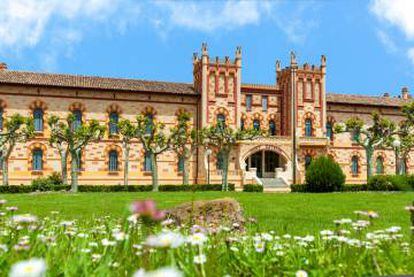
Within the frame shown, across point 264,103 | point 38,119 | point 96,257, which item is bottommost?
point 96,257

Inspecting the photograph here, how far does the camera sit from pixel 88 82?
41.4m

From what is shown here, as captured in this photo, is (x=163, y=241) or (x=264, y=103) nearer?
(x=163, y=241)

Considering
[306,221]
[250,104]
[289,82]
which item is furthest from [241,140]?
[306,221]

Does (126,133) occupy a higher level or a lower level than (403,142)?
higher

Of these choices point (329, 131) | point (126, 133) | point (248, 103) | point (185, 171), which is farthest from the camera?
point (329, 131)

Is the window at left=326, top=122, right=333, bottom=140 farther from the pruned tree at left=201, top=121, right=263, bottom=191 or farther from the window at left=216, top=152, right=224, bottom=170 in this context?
the window at left=216, top=152, right=224, bottom=170

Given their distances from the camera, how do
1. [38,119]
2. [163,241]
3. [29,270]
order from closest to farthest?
[29,270], [163,241], [38,119]

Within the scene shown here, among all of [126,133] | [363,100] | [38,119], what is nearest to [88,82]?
[38,119]

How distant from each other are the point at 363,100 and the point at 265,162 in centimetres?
1263

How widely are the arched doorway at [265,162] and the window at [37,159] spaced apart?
18290 mm

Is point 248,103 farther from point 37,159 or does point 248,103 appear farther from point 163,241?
point 163,241

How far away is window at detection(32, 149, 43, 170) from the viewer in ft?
129

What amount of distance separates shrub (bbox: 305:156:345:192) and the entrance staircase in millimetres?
8645

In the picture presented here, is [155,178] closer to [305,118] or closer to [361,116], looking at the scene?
[305,118]
